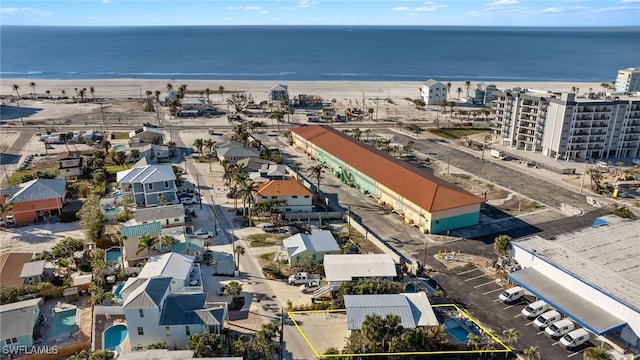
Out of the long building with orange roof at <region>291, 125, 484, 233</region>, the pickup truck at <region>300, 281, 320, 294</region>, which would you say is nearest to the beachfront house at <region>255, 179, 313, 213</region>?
the long building with orange roof at <region>291, 125, 484, 233</region>

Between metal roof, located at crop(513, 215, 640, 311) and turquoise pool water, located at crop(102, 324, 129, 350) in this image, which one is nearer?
turquoise pool water, located at crop(102, 324, 129, 350)

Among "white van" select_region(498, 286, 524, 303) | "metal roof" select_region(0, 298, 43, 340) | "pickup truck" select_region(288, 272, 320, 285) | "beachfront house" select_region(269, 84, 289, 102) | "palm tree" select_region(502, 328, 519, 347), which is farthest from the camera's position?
"beachfront house" select_region(269, 84, 289, 102)

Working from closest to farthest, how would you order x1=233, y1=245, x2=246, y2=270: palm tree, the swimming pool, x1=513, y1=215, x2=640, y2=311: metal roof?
the swimming pool < x1=513, y1=215, x2=640, y2=311: metal roof < x1=233, y1=245, x2=246, y2=270: palm tree

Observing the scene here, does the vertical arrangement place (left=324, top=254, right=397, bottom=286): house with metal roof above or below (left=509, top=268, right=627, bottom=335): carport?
above

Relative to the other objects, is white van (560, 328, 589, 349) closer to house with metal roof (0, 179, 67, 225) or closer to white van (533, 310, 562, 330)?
white van (533, 310, 562, 330)

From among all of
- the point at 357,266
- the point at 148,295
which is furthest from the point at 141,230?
the point at 357,266

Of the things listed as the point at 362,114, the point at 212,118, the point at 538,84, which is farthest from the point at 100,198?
the point at 538,84

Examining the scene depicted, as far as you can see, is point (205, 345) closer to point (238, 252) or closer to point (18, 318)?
point (238, 252)
